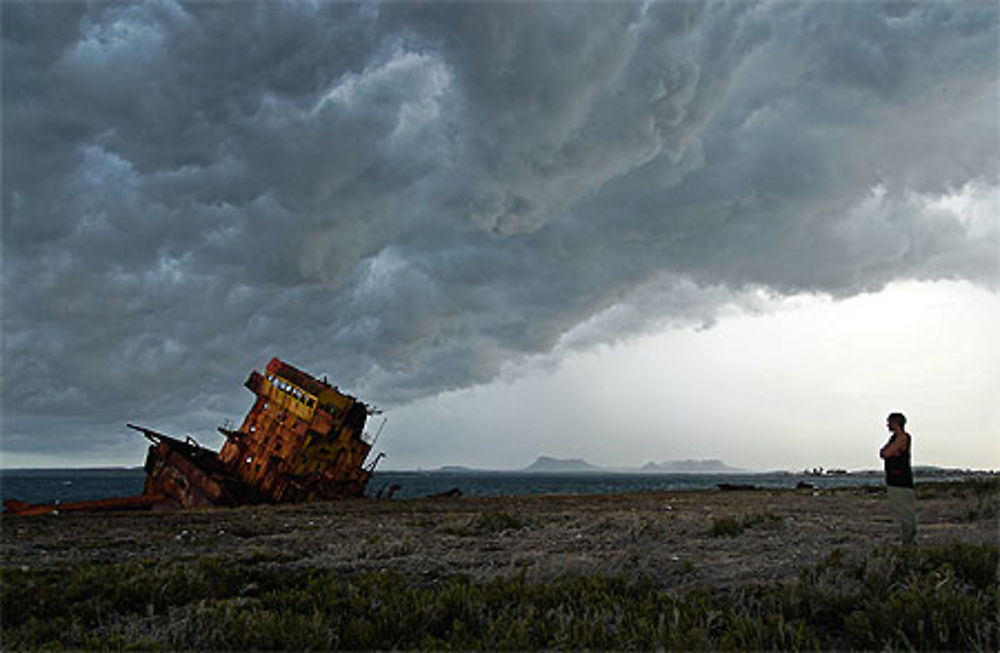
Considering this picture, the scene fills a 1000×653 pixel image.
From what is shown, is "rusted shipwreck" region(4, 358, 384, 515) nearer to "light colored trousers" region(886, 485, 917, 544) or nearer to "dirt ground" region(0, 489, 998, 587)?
"dirt ground" region(0, 489, 998, 587)

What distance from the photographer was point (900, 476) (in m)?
9.21

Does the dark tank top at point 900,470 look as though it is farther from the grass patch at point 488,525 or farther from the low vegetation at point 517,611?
the grass patch at point 488,525

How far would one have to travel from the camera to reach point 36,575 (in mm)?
8055

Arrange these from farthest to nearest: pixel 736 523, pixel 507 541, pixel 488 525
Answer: pixel 488 525 < pixel 736 523 < pixel 507 541

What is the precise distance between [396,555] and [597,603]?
4.86m

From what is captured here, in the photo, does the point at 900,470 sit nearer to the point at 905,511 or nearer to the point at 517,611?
the point at 905,511

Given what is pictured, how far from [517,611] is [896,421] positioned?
735 cm

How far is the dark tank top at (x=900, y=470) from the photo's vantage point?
30.2 feet

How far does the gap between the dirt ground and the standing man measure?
1.62 feet

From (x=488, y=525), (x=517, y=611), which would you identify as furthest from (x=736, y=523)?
(x=517, y=611)

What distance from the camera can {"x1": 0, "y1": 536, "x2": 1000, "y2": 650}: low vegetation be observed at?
5062 millimetres

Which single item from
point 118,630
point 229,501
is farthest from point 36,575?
point 229,501

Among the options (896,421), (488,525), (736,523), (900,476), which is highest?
(896,421)

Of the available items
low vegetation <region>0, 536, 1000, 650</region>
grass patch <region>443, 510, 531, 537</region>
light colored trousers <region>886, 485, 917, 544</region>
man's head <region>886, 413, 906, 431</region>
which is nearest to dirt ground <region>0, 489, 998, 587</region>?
grass patch <region>443, 510, 531, 537</region>
